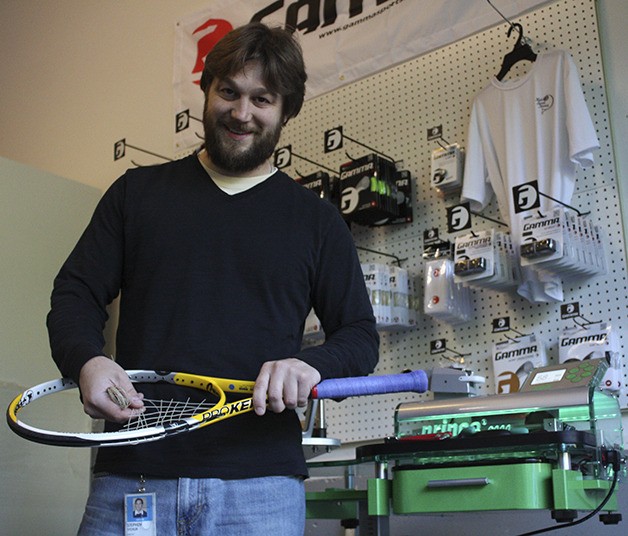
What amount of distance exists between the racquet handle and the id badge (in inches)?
11.8

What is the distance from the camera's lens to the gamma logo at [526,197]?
297 centimetres

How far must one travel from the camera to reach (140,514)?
1.32m

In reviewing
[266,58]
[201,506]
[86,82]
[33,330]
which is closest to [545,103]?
[266,58]

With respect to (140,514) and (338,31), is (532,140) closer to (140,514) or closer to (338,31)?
(338,31)

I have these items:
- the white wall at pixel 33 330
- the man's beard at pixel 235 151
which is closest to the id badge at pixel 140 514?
the man's beard at pixel 235 151

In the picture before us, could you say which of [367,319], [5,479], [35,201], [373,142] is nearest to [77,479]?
[5,479]

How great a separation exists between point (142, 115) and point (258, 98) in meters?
3.42

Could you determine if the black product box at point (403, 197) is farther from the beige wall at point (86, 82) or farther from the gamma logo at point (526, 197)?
the beige wall at point (86, 82)

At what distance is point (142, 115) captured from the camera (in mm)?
4863

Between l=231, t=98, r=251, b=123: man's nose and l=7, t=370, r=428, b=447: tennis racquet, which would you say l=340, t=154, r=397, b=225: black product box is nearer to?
l=231, t=98, r=251, b=123: man's nose

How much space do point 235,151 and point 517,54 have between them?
1930mm

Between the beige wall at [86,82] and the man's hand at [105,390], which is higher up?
the beige wall at [86,82]

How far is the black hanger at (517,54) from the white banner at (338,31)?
133 mm

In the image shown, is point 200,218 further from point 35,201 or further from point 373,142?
point 35,201
